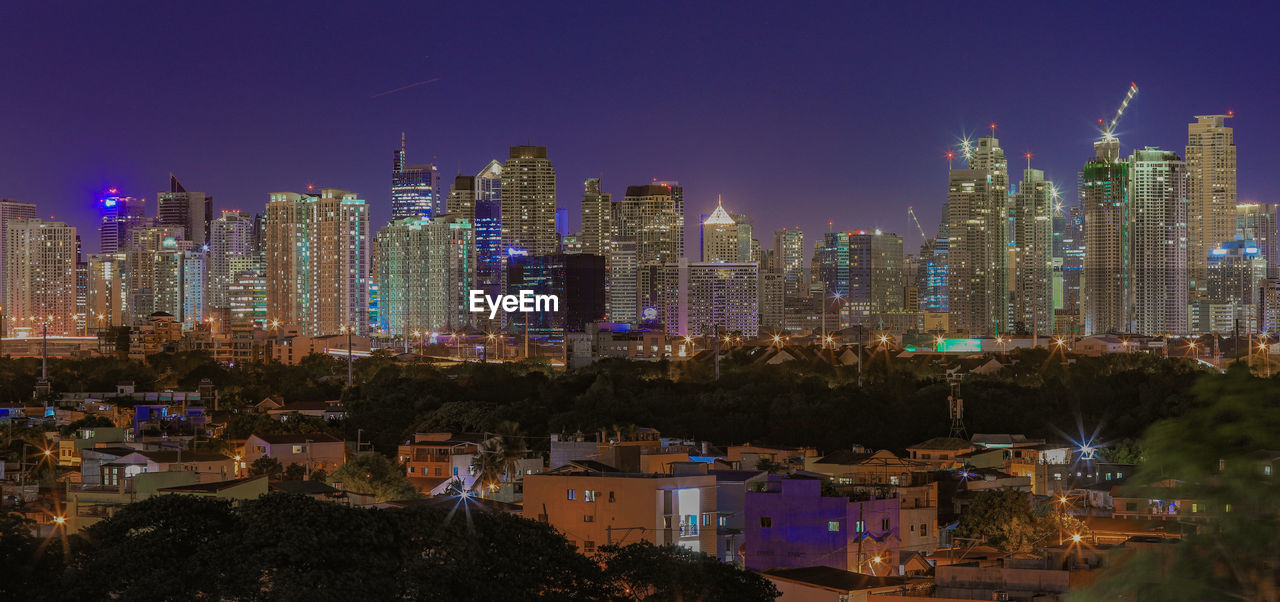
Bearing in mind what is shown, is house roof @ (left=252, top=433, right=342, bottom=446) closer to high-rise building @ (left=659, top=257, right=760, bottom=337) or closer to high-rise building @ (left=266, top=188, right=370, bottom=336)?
high-rise building @ (left=266, top=188, right=370, bottom=336)

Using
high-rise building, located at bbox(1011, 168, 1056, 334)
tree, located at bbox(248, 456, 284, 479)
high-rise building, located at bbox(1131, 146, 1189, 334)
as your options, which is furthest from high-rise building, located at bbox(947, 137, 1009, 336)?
tree, located at bbox(248, 456, 284, 479)

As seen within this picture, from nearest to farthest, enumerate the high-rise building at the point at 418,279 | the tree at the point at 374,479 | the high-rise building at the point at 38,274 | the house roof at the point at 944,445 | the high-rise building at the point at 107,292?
1. the tree at the point at 374,479
2. the house roof at the point at 944,445
3. the high-rise building at the point at 418,279
4. the high-rise building at the point at 107,292
5. the high-rise building at the point at 38,274

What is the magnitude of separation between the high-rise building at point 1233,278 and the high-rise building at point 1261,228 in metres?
1.30

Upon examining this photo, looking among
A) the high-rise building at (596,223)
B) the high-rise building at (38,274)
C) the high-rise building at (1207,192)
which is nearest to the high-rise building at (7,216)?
A: the high-rise building at (38,274)

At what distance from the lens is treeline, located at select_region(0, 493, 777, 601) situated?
8.16m

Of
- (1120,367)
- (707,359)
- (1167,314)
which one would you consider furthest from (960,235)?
(1120,367)

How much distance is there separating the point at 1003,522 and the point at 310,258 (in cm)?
6430

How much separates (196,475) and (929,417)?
12.3m

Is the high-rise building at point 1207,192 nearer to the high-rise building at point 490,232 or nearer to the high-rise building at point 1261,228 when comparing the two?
the high-rise building at point 1261,228

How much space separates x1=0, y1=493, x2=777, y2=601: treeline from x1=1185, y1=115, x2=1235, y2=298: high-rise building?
6776 cm

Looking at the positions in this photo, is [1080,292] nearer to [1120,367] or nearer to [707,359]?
[707,359]

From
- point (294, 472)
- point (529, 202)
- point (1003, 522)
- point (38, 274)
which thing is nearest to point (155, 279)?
point (38, 274)

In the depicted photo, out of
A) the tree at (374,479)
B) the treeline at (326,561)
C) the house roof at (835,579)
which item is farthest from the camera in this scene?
the tree at (374,479)

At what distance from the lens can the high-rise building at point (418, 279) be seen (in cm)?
8219
